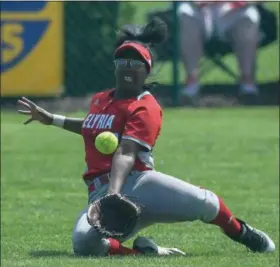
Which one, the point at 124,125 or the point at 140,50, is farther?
the point at 140,50

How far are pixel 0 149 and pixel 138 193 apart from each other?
17.7ft

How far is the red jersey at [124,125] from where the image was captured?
22.2 feet

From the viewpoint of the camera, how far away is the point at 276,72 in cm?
1750

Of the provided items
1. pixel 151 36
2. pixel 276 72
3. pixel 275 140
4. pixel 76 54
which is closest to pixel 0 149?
pixel 275 140

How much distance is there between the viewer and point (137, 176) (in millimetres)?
6840

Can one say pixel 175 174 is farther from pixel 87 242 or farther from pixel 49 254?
pixel 87 242

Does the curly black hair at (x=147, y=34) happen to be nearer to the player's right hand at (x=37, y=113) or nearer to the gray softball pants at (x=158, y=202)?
the player's right hand at (x=37, y=113)

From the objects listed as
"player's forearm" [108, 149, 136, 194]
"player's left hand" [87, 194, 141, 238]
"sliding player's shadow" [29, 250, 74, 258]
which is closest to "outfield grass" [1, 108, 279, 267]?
"sliding player's shadow" [29, 250, 74, 258]

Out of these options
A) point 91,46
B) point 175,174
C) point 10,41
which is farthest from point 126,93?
point 91,46

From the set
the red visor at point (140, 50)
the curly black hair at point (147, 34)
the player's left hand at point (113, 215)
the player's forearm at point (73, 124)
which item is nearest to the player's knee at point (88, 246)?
the player's left hand at point (113, 215)

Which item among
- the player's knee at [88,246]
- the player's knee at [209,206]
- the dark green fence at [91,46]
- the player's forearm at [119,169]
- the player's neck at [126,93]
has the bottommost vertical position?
the dark green fence at [91,46]

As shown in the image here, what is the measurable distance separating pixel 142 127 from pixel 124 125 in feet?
0.43

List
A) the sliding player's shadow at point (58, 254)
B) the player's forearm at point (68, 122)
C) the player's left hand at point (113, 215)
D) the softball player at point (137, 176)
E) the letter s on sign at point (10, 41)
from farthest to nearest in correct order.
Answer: the letter s on sign at point (10, 41)
the player's forearm at point (68, 122)
the sliding player's shadow at point (58, 254)
the softball player at point (137, 176)
the player's left hand at point (113, 215)

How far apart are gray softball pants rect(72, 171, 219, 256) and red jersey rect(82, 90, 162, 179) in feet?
0.39
